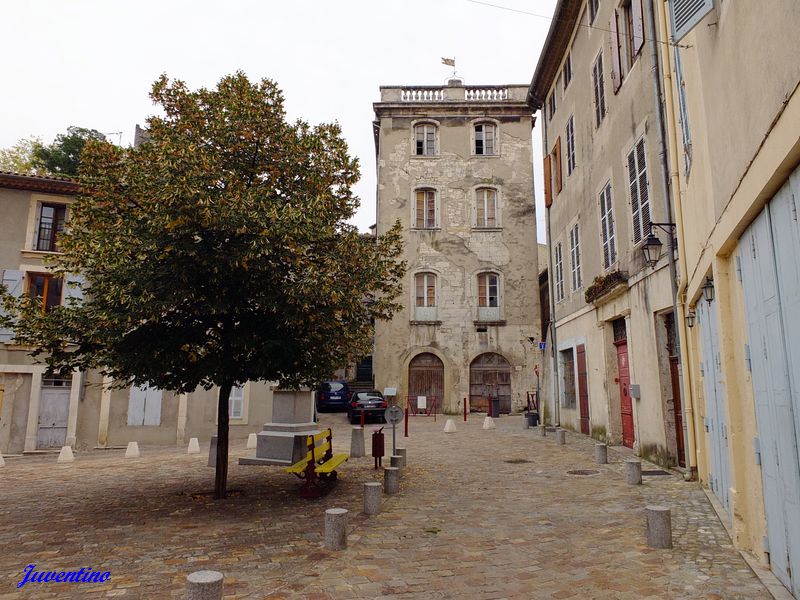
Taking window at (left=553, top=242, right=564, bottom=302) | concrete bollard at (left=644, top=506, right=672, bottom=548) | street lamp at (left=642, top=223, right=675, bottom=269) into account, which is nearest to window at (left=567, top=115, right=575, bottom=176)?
window at (left=553, top=242, right=564, bottom=302)

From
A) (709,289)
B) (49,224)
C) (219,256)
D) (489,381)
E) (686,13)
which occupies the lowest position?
(489,381)

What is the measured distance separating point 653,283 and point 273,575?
8317 mm

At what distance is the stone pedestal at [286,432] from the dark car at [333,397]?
1388 centimetres

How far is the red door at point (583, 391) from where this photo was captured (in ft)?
48.2

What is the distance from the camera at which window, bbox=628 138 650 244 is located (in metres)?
10.4

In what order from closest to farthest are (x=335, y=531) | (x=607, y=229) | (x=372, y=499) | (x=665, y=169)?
(x=335, y=531)
(x=372, y=499)
(x=665, y=169)
(x=607, y=229)

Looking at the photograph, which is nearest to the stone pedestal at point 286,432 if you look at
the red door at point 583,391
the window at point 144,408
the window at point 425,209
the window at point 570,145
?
the window at point 144,408

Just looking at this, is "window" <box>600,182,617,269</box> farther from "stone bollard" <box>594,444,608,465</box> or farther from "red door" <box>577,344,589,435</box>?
"stone bollard" <box>594,444,608,465</box>

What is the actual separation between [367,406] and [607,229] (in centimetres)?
1139

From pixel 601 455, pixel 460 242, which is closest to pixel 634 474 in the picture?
pixel 601 455

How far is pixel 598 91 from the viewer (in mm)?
13391

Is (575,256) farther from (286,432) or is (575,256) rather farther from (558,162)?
(286,432)

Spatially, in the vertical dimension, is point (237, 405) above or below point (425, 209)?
below

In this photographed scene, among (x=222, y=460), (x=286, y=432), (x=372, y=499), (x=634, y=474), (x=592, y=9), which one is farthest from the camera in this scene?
(x=592, y=9)
